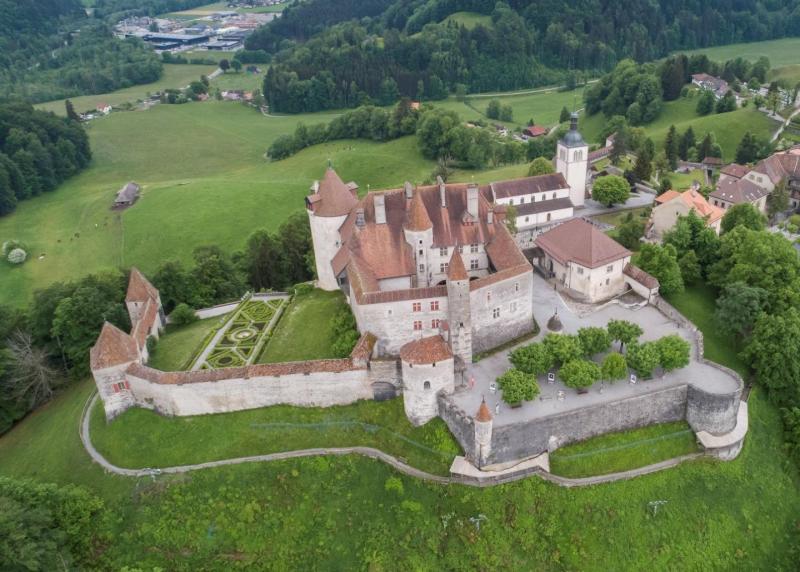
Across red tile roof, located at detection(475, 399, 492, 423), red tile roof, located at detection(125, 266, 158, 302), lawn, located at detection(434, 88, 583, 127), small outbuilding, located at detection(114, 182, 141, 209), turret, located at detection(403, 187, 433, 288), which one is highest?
turret, located at detection(403, 187, 433, 288)

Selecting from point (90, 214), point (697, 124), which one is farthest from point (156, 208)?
point (697, 124)

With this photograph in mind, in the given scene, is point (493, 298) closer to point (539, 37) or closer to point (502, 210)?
point (502, 210)

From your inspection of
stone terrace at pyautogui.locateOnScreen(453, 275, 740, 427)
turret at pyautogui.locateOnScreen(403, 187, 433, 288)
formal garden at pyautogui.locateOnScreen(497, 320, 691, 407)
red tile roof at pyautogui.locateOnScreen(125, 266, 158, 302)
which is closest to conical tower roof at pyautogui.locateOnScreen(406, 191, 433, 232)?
turret at pyautogui.locateOnScreen(403, 187, 433, 288)

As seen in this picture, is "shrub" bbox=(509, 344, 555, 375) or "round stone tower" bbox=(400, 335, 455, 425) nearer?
"round stone tower" bbox=(400, 335, 455, 425)

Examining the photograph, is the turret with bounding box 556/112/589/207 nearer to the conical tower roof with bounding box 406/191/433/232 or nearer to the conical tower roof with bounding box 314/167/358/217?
the conical tower roof with bounding box 314/167/358/217

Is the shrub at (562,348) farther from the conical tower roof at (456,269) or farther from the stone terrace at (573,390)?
the conical tower roof at (456,269)
